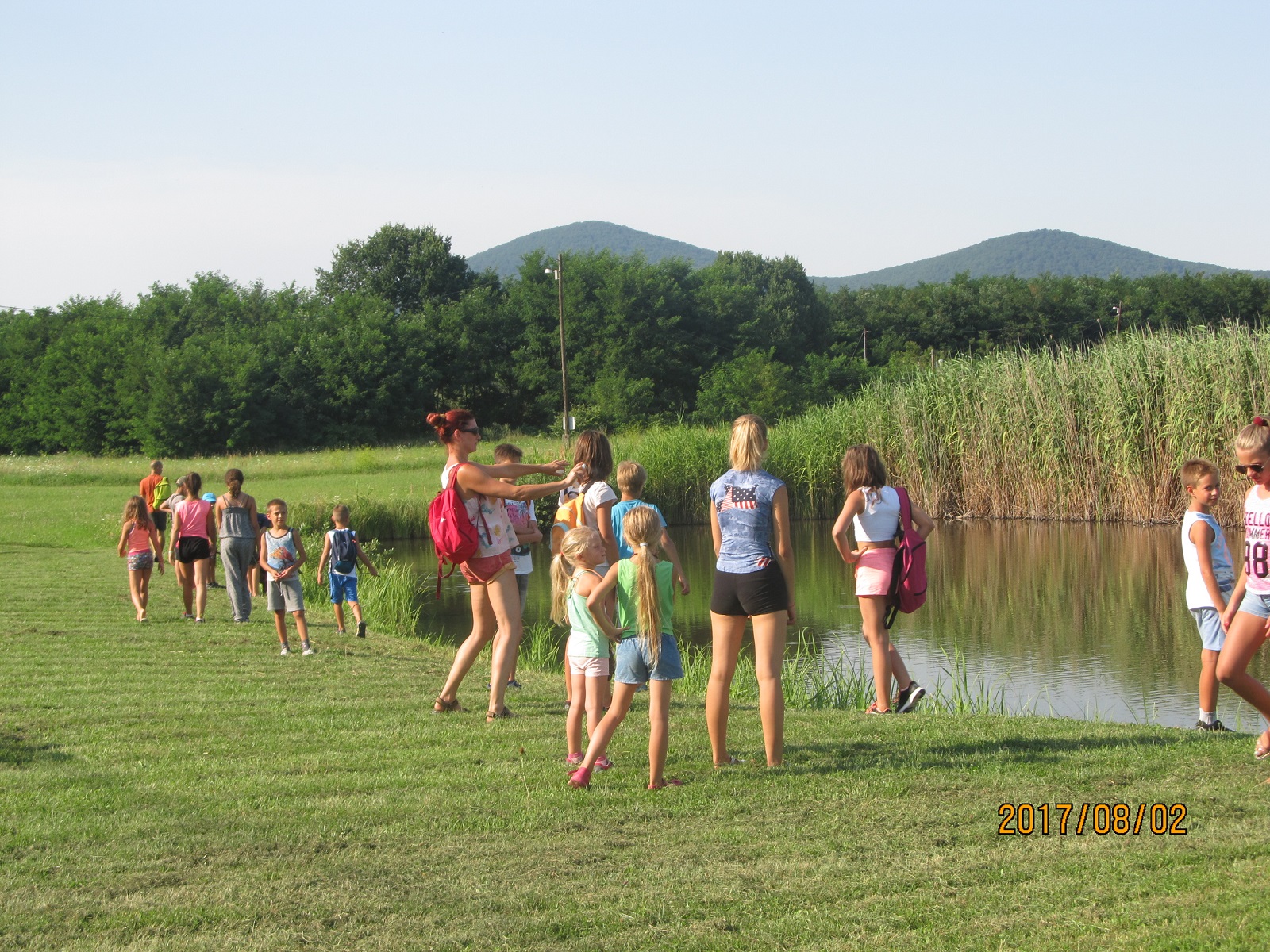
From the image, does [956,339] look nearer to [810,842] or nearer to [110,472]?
[110,472]

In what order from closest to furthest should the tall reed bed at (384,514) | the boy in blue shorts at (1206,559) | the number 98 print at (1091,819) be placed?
1. the number 98 print at (1091,819)
2. the boy in blue shorts at (1206,559)
3. the tall reed bed at (384,514)

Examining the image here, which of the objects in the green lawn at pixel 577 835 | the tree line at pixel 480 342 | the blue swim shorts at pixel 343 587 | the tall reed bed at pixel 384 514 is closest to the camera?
the green lawn at pixel 577 835

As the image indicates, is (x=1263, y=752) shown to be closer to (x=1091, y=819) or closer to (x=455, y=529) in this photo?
(x=1091, y=819)

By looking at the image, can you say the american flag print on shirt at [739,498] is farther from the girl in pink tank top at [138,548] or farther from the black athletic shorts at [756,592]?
the girl in pink tank top at [138,548]

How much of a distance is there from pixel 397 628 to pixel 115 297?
79.9 m

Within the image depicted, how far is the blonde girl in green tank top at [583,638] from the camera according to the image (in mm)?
5805

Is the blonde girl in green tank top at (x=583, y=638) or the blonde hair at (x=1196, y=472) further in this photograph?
the blonde hair at (x=1196, y=472)

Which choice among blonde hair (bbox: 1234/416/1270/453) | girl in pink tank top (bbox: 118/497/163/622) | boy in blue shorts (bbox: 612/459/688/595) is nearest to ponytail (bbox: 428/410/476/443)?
boy in blue shorts (bbox: 612/459/688/595)

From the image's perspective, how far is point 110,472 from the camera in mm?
40969

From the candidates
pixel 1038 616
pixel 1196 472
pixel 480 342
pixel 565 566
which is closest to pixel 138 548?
pixel 565 566

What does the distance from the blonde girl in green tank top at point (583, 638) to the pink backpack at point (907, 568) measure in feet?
7.67

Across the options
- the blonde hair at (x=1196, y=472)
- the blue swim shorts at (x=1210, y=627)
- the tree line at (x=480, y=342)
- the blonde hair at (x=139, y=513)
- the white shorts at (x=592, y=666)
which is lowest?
the blue swim shorts at (x=1210, y=627)

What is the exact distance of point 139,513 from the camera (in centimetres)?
1218

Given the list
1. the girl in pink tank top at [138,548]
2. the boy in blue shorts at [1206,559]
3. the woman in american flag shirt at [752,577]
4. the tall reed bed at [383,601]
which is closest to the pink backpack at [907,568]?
the boy in blue shorts at [1206,559]
